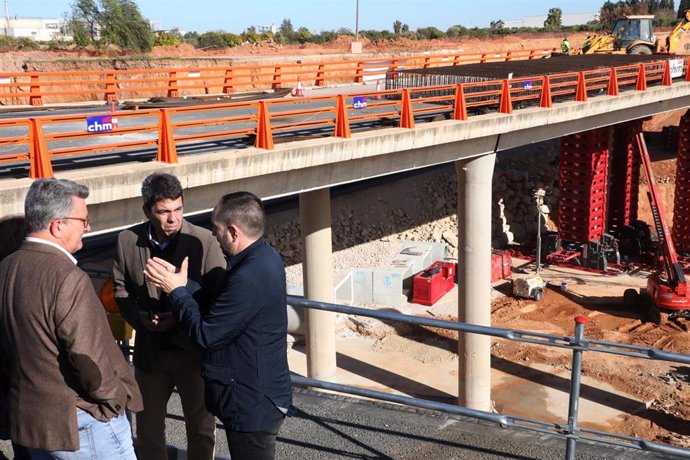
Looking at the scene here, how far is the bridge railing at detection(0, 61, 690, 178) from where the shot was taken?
909 centimetres

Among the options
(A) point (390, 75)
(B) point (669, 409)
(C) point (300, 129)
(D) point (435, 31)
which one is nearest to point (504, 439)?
(C) point (300, 129)

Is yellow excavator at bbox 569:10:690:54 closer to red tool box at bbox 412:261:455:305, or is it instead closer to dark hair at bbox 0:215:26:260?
red tool box at bbox 412:261:455:305

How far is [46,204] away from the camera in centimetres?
341

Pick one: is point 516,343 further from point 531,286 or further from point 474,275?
point 474,275

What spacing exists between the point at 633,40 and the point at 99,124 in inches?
1281

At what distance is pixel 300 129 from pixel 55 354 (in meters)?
12.1

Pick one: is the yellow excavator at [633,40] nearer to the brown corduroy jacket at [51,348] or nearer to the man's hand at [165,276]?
the man's hand at [165,276]

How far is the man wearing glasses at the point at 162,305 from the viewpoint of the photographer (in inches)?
171

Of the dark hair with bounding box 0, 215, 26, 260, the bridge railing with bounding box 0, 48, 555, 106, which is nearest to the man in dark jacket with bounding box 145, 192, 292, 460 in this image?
the dark hair with bounding box 0, 215, 26, 260

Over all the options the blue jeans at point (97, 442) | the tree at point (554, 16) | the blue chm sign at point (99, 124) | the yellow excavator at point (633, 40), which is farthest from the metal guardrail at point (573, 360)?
the tree at point (554, 16)

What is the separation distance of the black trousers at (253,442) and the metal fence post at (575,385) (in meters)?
1.91

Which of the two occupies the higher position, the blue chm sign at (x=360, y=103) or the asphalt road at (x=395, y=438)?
the blue chm sign at (x=360, y=103)

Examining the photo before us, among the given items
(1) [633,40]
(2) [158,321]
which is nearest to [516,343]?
(2) [158,321]

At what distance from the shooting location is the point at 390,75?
23.2m
